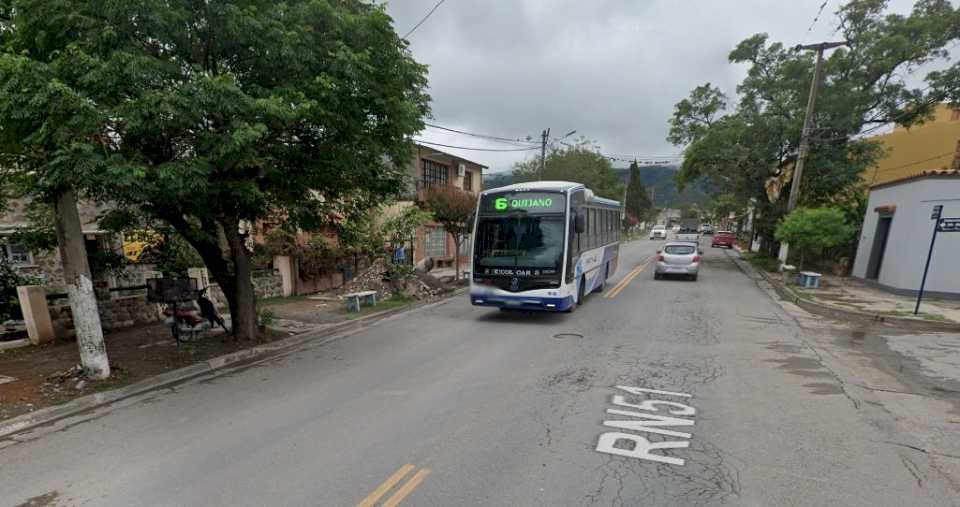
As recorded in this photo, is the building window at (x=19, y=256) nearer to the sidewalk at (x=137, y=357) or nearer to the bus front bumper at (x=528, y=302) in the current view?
the sidewalk at (x=137, y=357)

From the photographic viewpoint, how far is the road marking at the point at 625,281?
14060 mm

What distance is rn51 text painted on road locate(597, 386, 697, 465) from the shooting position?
4270 millimetres

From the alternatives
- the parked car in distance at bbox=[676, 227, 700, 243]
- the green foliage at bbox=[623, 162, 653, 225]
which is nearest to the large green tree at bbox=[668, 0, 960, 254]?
the parked car in distance at bbox=[676, 227, 700, 243]

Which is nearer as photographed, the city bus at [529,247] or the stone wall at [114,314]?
the stone wall at [114,314]

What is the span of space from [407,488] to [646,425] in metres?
2.76

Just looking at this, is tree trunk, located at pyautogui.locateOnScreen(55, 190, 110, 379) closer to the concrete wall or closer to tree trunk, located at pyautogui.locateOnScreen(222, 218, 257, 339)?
tree trunk, located at pyautogui.locateOnScreen(222, 218, 257, 339)

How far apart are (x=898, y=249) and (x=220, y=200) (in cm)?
1948

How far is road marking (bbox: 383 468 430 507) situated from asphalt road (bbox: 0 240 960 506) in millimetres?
17

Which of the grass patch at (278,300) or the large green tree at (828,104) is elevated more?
the large green tree at (828,104)

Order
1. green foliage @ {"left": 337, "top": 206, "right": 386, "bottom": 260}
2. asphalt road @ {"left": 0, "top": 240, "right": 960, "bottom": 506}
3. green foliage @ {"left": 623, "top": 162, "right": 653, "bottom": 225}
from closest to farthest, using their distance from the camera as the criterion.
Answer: asphalt road @ {"left": 0, "top": 240, "right": 960, "bottom": 506}, green foliage @ {"left": 337, "top": 206, "right": 386, "bottom": 260}, green foliage @ {"left": 623, "top": 162, "right": 653, "bottom": 225}

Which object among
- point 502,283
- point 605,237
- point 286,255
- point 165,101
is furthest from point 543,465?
point 286,255

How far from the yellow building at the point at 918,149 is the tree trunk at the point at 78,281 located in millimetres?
29216

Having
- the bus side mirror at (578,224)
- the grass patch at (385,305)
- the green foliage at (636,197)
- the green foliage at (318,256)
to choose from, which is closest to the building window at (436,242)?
the green foliage at (318,256)

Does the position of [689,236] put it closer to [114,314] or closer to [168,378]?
[114,314]
